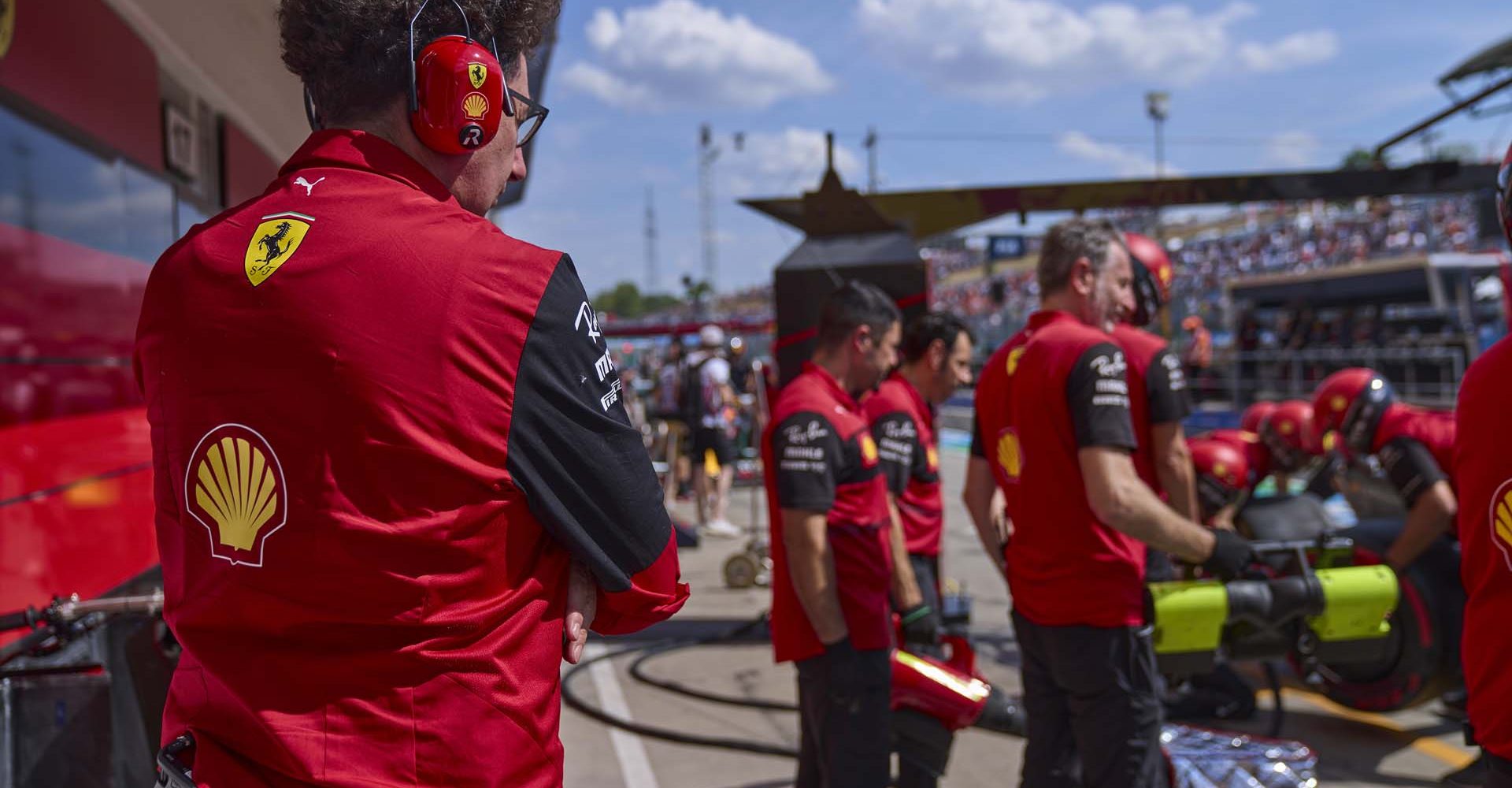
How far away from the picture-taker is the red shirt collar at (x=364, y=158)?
4.53 feet

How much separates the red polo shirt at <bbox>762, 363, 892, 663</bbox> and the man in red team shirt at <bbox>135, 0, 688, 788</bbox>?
2025mm

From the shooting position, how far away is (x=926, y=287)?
5.67 m

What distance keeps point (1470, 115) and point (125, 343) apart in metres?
8.36

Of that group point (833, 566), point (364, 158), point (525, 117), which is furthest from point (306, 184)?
point (833, 566)

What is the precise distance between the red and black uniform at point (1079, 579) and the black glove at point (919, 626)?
45 cm

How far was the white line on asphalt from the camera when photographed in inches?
199

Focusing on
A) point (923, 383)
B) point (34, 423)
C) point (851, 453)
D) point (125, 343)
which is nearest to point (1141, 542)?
point (851, 453)

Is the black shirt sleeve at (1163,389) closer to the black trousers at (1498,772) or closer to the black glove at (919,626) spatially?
the black glove at (919,626)

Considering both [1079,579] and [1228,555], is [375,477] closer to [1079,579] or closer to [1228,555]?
[1079,579]

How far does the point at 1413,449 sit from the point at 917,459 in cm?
256

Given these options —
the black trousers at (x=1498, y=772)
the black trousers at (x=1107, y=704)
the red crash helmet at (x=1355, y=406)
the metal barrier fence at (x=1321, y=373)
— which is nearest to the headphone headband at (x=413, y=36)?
the black trousers at (x=1498, y=772)

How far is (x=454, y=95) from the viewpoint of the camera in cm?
137

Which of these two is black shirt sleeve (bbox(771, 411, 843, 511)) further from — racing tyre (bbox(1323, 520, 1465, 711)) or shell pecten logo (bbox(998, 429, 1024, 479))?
racing tyre (bbox(1323, 520, 1465, 711))

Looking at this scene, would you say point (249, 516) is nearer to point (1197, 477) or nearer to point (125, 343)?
point (125, 343)
